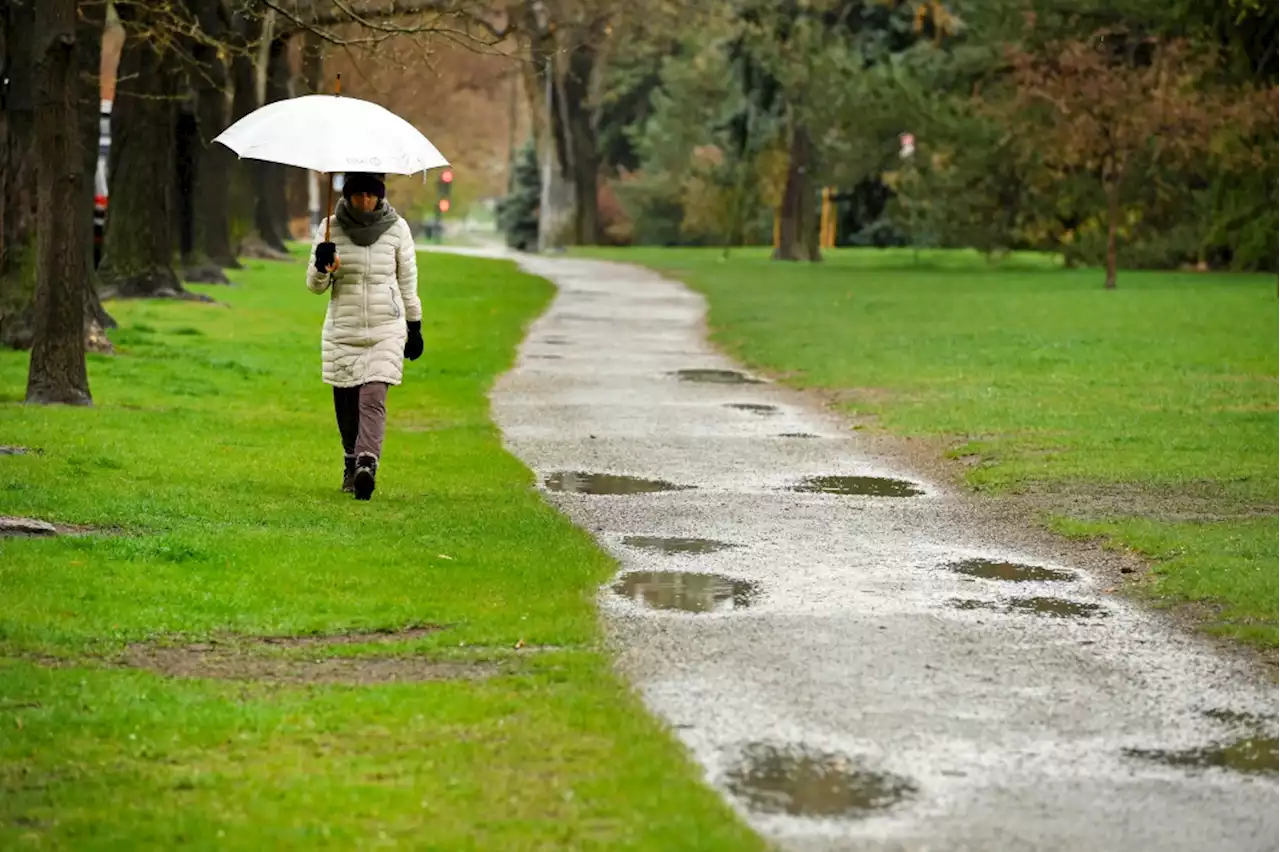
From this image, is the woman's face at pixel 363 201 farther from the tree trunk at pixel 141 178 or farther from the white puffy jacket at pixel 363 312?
the tree trunk at pixel 141 178

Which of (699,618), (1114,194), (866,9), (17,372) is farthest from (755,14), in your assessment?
(699,618)

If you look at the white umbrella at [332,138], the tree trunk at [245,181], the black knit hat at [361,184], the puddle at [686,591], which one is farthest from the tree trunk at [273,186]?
the puddle at [686,591]

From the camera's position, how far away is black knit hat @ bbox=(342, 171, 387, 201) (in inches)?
482

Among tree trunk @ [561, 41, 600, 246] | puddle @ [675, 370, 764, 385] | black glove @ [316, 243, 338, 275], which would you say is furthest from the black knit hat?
tree trunk @ [561, 41, 600, 246]

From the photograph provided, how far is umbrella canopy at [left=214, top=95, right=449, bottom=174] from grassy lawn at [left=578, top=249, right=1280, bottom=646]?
4.17 meters

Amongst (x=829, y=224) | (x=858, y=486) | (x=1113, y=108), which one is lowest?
(x=829, y=224)

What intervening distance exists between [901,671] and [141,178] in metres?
23.5

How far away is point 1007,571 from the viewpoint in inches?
409

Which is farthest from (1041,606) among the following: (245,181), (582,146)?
(582,146)

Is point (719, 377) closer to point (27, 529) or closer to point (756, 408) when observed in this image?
point (756, 408)

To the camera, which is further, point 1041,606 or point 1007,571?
point 1007,571

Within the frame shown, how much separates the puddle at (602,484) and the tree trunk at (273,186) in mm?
26126

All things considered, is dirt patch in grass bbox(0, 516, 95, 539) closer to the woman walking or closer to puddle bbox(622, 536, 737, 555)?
the woman walking

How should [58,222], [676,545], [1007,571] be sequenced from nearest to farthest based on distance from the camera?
1. [1007,571]
2. [676,545]
3. [58,222]
